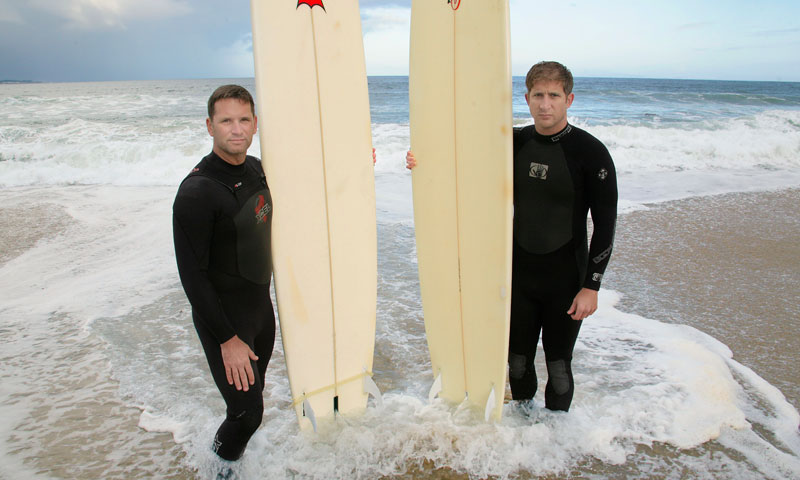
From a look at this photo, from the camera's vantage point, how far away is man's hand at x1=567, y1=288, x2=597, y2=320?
212 cm

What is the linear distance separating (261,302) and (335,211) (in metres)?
Answer: 0.61

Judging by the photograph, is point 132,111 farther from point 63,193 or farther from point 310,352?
point 310,352

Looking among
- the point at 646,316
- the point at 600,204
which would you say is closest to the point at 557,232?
the point at 600,204

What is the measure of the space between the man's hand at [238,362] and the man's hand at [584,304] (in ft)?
4.30

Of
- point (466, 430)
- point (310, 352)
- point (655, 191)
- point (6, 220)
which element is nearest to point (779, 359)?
point (466, 430)

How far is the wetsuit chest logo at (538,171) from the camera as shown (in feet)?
7.06

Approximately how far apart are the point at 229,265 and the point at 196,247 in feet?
0.59

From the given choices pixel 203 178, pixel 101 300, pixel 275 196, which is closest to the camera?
pixel 203 178

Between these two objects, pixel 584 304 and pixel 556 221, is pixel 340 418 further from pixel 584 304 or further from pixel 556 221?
pixel 556 221

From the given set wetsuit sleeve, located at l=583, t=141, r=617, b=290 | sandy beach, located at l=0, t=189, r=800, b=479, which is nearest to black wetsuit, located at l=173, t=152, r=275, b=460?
sandy beach, located at l=0, t=189, r=800, b=479

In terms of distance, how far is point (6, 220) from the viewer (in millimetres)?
6523

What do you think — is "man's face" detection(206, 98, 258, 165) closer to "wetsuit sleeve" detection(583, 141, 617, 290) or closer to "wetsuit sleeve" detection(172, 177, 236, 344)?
"wetsuit sleeve" detection(172, 177, 236, 344)

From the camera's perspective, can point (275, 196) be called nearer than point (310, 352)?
Yes

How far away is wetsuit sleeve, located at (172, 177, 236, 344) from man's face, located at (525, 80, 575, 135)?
1.28 metres
